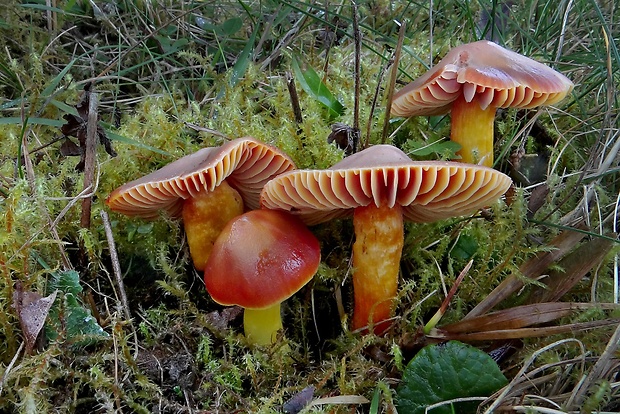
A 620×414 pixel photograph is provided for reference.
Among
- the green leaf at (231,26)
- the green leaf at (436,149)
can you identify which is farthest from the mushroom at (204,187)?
the green leaf at (231,26)

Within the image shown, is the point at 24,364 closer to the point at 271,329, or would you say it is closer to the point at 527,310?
the point at 271,329

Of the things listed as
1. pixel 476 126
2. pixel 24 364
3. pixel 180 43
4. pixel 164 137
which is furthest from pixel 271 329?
pixel 180 43

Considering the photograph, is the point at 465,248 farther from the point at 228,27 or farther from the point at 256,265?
the point at 228,27

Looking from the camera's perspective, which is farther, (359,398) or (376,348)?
(376,348)

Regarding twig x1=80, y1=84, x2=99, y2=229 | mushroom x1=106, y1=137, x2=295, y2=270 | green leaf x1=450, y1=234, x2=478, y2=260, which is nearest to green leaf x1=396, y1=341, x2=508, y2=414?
green leaf x1=450, y1=234, x2=478, y2=260

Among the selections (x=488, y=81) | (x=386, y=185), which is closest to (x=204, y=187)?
(x=386, y=185)

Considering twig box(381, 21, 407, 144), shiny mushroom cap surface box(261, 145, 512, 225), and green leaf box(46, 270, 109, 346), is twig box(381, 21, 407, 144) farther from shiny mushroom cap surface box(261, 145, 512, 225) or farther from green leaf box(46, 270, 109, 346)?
green leaf box(46, 270, 109, 346)
